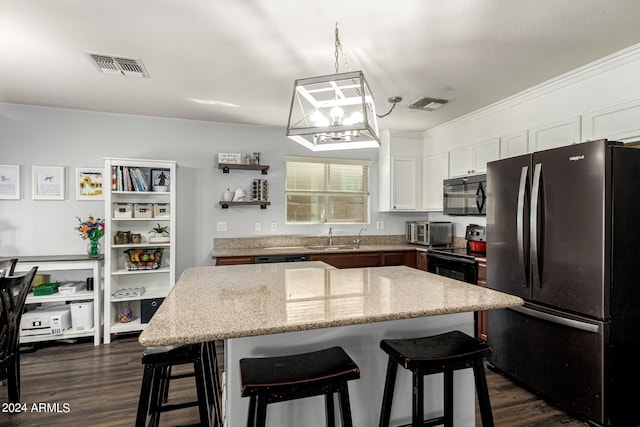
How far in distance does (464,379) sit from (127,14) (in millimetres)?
2812

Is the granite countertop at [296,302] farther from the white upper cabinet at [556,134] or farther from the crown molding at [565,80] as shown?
the crown molding at [565,80]

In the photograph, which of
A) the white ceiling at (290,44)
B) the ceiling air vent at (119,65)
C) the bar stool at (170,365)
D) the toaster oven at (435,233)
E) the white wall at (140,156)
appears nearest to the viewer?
the bar stool at (170,365)

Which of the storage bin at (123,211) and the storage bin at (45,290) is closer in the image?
the storage bin at (45,290)

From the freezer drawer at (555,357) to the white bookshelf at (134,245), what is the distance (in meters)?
3.28

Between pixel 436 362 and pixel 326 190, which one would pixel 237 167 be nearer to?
pixel 326 190

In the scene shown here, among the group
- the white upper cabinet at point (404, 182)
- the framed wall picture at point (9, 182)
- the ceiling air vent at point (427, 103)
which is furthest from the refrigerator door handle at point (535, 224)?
the framed wall picture at point (9, 182)

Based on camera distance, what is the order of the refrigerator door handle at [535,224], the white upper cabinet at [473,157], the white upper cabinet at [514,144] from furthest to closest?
1. the white upper cabinet at [473,157]
2. the white upper cabinet at [514,144]
3. the refrigerator door handle at [535,224]

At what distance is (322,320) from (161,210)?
10.4 feet

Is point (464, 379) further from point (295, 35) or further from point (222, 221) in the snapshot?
point (222, 221)

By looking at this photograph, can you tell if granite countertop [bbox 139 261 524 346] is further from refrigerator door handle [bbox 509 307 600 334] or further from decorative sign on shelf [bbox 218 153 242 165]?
decorative sign on shelf [bbox 218 153 242 165]

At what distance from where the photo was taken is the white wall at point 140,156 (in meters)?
3.64

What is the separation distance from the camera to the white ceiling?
6.36 ft

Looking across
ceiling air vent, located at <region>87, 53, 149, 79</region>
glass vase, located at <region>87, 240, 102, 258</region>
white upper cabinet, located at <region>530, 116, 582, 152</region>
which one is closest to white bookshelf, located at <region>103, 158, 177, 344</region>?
glass vase, located at <region>87, 240, 102, 258</region>

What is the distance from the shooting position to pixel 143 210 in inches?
148
